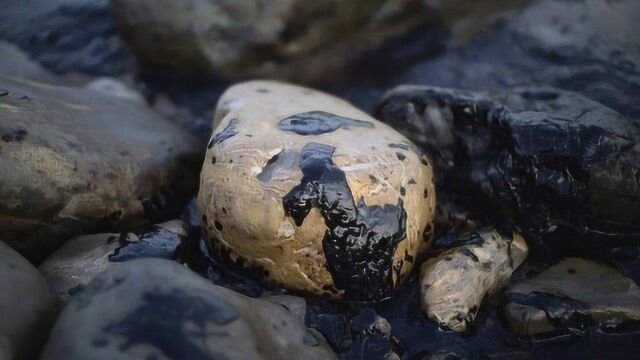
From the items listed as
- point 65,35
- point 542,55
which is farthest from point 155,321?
point 65,35

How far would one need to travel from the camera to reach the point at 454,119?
3385 millimetres

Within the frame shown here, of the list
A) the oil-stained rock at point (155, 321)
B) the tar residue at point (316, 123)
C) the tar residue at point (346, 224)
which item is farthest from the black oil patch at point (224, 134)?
the oil-stained rock at point (155, 321)

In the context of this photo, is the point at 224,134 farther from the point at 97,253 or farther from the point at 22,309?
the point at 22,309

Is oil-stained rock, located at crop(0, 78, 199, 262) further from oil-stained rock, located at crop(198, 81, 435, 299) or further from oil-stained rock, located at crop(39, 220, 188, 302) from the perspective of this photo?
oil-stained rock, located at crop(198, 81, 435, 299)

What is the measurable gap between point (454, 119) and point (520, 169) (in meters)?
0.44

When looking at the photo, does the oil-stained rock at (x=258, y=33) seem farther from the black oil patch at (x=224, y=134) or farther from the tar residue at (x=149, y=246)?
the tar residue at (x=149, y=246)

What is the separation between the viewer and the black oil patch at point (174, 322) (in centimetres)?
191

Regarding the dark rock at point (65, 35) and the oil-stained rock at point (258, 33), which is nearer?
the oil-stained rock at point (258, 33)

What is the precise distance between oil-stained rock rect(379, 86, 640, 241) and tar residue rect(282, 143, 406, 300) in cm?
68

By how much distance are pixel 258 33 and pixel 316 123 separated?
1.35 metres

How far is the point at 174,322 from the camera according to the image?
1.96 metres

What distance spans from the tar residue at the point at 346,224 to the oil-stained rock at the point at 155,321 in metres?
0.63

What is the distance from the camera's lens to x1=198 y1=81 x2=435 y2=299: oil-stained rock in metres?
2.71

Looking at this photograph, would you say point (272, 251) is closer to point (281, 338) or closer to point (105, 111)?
point (281, 338)
